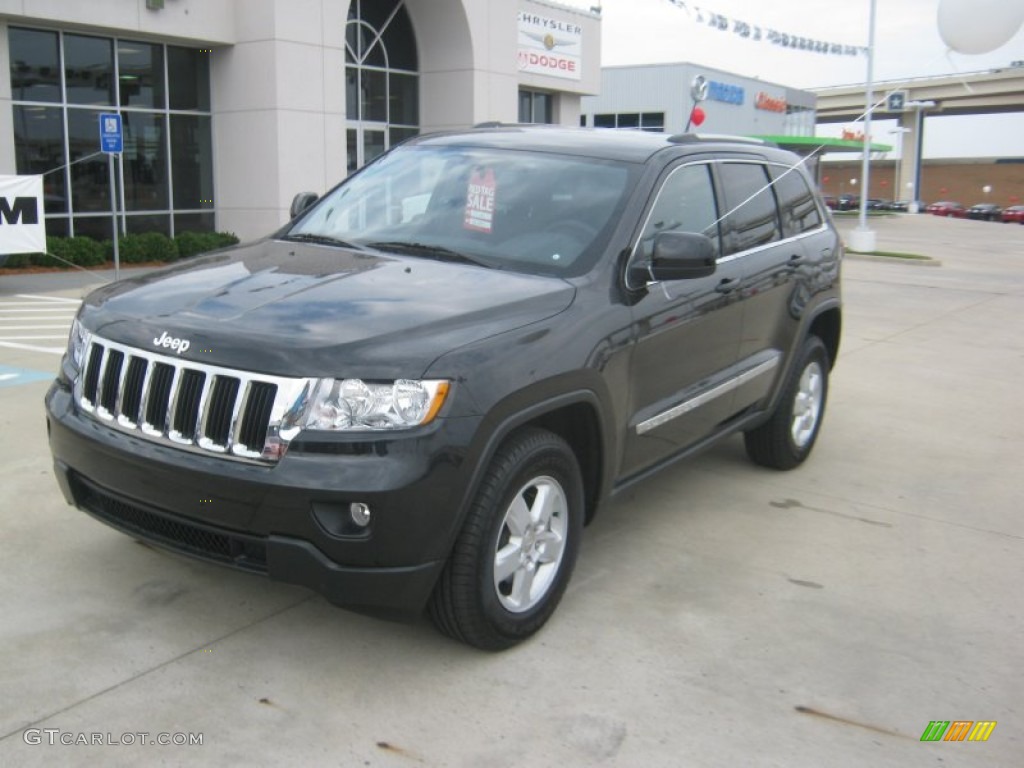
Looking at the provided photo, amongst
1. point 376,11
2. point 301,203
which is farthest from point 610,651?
point 376,11

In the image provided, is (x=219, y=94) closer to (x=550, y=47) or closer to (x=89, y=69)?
(x=89, y=69)

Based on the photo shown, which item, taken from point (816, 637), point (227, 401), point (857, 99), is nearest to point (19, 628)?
point (227, 401)

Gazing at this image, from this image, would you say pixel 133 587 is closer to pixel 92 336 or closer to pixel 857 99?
pixel 92 336

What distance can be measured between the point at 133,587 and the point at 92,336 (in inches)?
41.6

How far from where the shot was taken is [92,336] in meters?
3.81

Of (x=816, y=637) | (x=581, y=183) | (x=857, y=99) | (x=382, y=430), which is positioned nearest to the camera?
(x=382, y=430)

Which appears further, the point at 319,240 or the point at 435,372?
the point at 319,240

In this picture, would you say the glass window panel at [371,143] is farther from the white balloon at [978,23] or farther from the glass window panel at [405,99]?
the white balloon at [978,23]

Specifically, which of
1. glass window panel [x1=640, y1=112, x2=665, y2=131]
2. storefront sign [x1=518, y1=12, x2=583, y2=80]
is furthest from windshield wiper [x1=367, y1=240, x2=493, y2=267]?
glass window panel [x1=640, y1=112, x2=665, y2=131]

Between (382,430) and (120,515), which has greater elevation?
(382,430)

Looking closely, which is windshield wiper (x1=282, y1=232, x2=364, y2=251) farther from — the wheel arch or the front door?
the wheel arch

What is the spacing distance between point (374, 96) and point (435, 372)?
22505mm

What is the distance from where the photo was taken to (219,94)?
830 inches

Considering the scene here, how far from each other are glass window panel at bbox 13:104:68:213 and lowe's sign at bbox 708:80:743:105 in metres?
37.2
